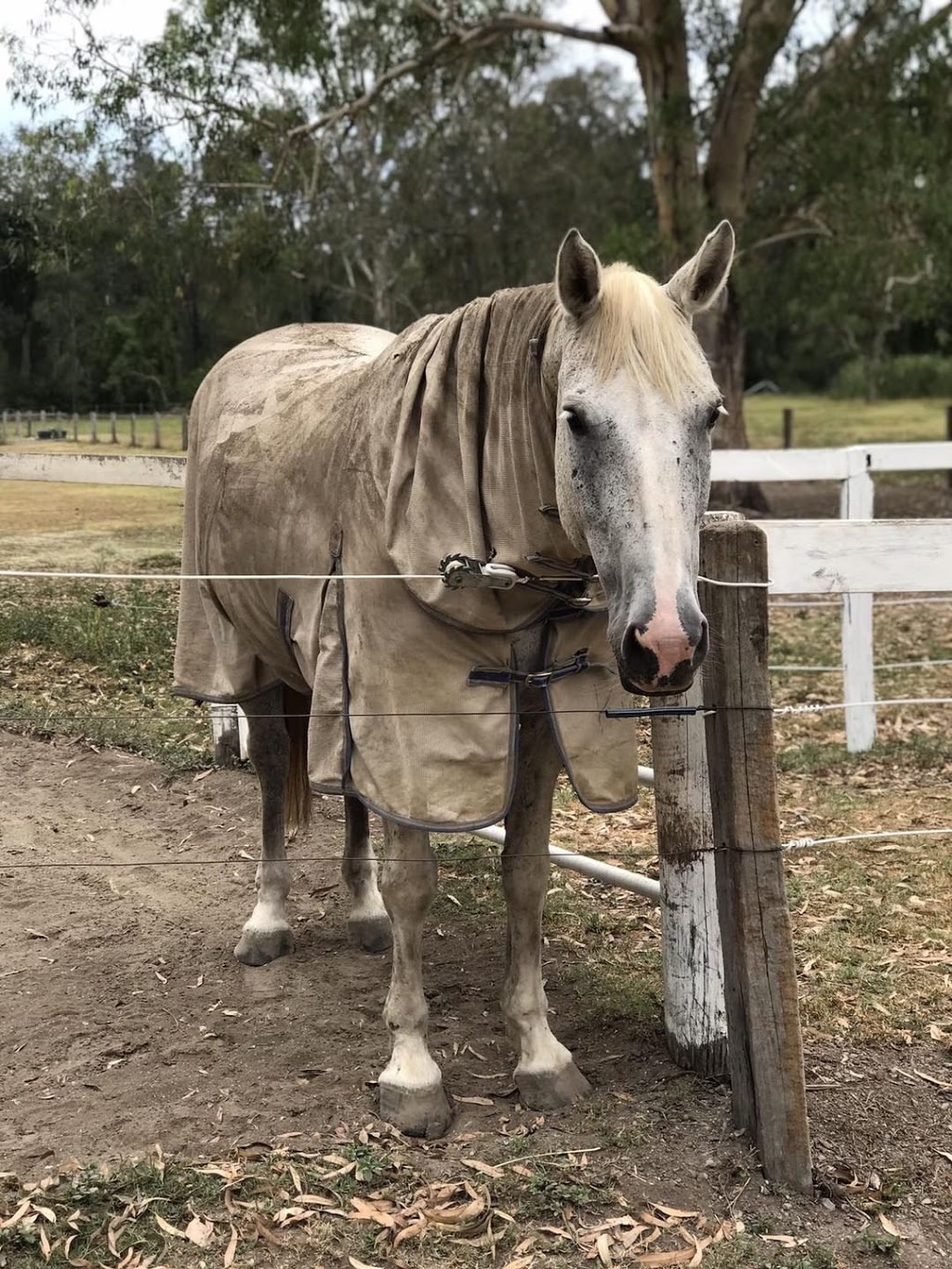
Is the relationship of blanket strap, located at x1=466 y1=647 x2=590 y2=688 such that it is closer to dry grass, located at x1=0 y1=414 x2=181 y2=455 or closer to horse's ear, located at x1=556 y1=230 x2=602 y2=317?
horse's ear, located at x1=556 y1=230 x2=602 y2=317

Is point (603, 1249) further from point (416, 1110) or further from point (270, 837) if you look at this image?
point (270, 837)

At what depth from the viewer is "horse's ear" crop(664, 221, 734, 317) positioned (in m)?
2.45

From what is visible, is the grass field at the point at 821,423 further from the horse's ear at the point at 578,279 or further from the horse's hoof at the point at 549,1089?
the horse's hoof at the point at 549,1089

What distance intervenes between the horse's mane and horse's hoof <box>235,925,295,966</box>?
2.57 m

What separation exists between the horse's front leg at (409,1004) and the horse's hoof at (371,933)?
948 millimetres

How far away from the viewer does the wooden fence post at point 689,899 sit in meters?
3.01

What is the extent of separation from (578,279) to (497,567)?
659 mm

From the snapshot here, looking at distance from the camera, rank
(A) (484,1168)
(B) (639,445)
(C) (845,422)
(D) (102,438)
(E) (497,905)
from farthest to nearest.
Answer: (C) (845,422), (D) (102,438), (E) (497,905), (A) (484,1168), (B) (639,445)

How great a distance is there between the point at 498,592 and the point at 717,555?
0.53 meters

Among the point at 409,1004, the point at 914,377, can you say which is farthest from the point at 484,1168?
the point at 914,377

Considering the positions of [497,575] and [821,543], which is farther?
[821,543]

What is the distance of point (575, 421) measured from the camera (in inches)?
93.0

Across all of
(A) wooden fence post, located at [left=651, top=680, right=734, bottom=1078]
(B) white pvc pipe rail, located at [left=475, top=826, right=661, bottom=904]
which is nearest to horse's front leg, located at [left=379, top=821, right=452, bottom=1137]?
(B) white pvc pipe rail, located at [left=475, top=826, right=661, bottom=904]

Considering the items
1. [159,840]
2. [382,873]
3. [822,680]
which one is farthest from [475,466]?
[822,680]
